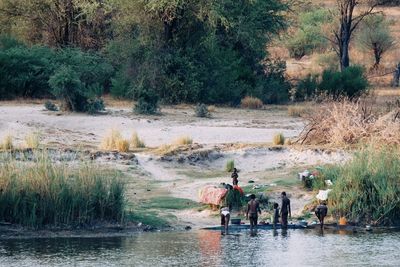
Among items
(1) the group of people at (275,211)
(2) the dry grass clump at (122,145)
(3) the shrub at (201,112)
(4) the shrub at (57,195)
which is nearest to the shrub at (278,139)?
(2) the dry grass clump at (122,145)

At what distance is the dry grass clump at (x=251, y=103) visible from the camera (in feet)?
139

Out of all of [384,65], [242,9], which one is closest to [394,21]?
[384,65]

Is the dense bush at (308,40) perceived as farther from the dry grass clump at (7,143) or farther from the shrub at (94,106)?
the dry grass clump at (7,143)

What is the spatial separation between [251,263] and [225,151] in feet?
36.1

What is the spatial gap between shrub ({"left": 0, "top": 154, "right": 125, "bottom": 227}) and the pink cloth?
2401 mm

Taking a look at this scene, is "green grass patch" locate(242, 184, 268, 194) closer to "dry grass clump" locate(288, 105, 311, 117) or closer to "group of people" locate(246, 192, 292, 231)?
"group of people" locate(246, 192, 292, 231)

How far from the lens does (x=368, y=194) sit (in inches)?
890

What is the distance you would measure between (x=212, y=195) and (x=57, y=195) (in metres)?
3.81

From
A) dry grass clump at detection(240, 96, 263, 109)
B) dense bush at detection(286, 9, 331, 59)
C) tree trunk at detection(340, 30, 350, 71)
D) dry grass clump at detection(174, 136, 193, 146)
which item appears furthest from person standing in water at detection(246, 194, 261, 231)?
dense bush at detection(286, 9, 331, 59)

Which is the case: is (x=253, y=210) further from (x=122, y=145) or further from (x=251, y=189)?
(x=122, y=145)

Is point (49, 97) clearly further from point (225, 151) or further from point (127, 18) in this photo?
point (225, 151)

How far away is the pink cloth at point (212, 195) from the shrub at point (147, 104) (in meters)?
14.0

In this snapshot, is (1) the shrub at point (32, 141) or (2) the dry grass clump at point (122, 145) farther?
(2) the dry grass clump at point (122, 145)

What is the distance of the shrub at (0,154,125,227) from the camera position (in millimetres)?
20781
